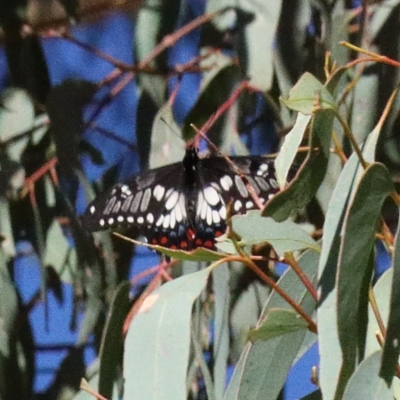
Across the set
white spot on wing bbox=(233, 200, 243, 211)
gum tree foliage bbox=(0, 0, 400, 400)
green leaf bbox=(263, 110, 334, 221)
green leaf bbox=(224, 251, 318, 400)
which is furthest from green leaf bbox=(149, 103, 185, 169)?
green leaf bbox=(263, 110, 334, 221)

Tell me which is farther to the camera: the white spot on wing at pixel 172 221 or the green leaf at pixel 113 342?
the white spot on wing at pixel 172 221

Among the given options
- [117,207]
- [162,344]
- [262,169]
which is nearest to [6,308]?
[117,207]

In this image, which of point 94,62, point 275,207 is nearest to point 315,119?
point 275,207

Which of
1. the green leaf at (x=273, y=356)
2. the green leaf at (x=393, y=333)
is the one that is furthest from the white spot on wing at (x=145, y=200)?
the green leaf at (x=393, y=333)

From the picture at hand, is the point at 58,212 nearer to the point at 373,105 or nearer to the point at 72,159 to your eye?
the point at 72,159

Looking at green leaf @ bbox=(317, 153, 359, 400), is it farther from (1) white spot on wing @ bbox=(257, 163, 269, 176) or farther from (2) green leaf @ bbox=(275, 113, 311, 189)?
(1) white spot on wing @ bbox=(257, 163, 269, 176)

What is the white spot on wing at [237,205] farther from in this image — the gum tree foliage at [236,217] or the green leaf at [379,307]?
the green leaf at [379,307]

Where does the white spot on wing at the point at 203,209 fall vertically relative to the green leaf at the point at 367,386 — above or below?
below
